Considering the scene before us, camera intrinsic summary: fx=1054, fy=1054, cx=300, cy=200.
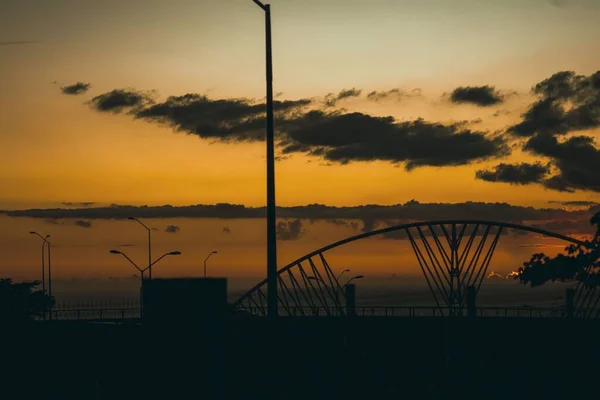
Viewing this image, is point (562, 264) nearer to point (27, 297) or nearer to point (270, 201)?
point (270, 201)

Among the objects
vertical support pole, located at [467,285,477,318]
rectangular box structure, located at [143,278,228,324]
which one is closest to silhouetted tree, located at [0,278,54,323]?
vertical support pole, located at [467,285,477,318]

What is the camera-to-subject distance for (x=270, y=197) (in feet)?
110

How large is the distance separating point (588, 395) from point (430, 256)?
74.7ft

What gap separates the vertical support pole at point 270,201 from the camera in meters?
33.5

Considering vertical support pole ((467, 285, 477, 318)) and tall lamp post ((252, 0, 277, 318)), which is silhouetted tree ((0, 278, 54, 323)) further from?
tall lamp post ((252, 0, 277, 318))

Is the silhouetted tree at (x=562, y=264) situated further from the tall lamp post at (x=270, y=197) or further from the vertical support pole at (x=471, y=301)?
the vertical support pole at (x=471, y=301)

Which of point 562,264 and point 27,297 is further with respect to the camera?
point 27,297

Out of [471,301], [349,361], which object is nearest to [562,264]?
[349,361]

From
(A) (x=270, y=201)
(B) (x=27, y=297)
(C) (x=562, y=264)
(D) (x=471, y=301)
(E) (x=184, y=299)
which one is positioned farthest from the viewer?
(B) (x=27, y=297)

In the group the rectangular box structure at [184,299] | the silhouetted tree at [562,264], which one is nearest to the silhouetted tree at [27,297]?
the rectangular box structure at [184,299]

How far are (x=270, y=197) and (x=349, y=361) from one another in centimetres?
3862

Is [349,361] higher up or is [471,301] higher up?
[471,301]

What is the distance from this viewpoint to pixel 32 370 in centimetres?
6569

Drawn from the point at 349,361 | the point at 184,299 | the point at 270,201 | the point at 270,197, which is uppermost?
the point at 270,197
